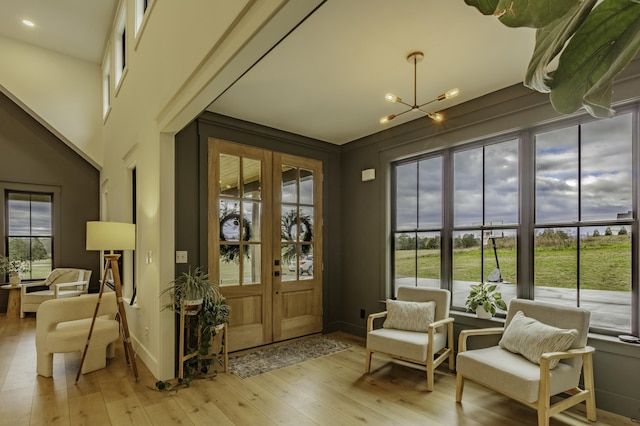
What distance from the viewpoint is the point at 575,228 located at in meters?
3.26

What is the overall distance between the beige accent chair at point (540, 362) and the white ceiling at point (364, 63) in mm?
2139

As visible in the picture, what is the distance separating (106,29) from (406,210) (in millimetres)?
5425

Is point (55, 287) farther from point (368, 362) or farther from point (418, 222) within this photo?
point (418, 222)

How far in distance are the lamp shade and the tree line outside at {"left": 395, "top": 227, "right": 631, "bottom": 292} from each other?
3.34m

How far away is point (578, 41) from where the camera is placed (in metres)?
0.39

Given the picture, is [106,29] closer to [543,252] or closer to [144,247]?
[144,247]

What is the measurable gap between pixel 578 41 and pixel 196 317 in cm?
376

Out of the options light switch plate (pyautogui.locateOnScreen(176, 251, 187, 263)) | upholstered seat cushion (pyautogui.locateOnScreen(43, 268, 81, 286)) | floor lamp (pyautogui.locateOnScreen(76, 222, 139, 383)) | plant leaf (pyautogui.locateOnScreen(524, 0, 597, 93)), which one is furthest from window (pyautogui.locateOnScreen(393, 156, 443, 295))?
upholstered seat cushion (pyautogui.locateOnScreen(43, 268, 81, 286))

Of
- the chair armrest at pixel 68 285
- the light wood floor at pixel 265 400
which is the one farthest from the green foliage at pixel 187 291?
the chair armrest at pixel 68 285

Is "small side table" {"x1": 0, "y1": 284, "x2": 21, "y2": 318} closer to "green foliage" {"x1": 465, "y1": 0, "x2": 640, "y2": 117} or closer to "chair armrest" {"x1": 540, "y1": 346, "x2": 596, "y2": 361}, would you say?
"chair armrest" {"x1": 540, "y1": 346, "x2": 596, "y2": 361}

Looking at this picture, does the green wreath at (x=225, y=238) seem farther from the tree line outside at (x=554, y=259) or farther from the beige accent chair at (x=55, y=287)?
the beige accent chair at (x=55, y=287)

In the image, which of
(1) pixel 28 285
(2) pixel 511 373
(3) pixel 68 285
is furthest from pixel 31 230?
(2) pixel 511 373

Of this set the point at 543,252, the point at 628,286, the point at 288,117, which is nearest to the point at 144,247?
the point at 288,117

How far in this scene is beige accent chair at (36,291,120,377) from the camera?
349 centimetres
